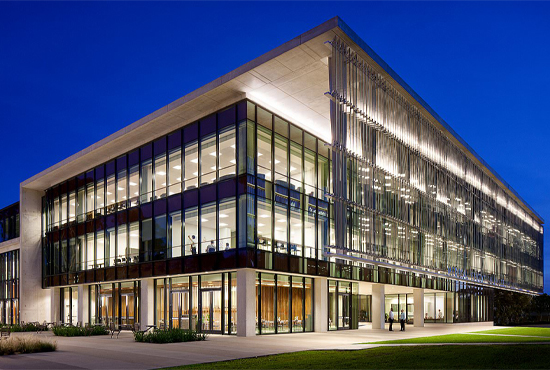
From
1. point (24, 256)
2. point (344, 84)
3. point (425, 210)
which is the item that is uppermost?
point (344, 84)

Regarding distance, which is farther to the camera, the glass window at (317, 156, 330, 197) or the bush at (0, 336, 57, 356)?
the glass window at (317, 156, 330, 197)

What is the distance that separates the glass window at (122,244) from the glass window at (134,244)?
664mm

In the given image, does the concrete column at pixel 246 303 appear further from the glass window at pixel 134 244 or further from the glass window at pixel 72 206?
the glass window at pixel 72 206

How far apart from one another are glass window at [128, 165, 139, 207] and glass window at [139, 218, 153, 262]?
6.69 feet

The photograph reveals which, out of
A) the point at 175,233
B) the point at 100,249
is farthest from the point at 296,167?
the point at 100,249

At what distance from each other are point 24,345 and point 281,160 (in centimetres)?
1622

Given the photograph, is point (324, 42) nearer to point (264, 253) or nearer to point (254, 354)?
point (264, 253)

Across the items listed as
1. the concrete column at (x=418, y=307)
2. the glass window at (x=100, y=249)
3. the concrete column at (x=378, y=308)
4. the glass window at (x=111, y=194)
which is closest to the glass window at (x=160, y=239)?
the glass window at (x=111, y=194)

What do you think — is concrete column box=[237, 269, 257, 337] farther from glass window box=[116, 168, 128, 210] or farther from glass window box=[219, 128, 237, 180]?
glass window box=[116, 168, 128, 210]

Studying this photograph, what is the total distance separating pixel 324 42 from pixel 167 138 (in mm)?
13670

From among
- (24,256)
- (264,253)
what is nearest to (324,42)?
(264,253)

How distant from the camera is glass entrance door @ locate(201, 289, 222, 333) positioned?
29.4 m

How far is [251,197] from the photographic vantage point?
2852 cm

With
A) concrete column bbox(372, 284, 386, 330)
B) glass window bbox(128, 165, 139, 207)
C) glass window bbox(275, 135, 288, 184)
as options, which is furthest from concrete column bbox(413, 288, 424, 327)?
glass window bbox(128, 165, 139, 207)
